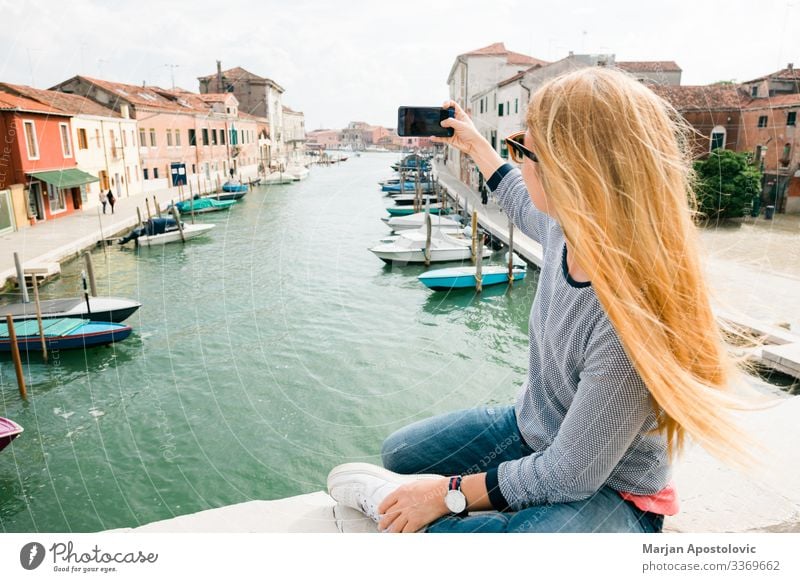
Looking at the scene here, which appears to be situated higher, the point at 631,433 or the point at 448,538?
the point at 631,433

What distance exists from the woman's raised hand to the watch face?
19.6 inches

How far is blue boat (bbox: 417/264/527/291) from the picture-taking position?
614cm

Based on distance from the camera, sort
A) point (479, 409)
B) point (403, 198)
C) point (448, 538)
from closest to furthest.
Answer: point (448, 538), point (479, 409), point (403, 198)

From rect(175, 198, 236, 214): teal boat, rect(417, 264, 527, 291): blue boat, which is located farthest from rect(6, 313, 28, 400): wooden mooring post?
rect(175, 198, 236, 214): teal boat

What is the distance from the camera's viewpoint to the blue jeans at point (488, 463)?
56 centimetres

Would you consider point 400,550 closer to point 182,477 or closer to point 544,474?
point 544,474

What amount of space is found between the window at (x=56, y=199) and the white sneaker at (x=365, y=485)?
935 cm

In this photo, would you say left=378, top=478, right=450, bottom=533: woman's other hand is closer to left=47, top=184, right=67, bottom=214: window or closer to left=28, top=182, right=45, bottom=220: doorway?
left=28, top=182, right=45, bottom=220: doorway

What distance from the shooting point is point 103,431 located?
3.27m

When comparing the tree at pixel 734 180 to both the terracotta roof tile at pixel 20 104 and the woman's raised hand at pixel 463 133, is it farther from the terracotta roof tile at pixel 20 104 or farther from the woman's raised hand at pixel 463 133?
the terracotta roof tile at pixel 20 104

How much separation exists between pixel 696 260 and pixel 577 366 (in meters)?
0.15

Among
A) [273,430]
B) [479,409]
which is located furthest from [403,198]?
[479,409]

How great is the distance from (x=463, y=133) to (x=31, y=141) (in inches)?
349

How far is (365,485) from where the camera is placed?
28.0 inches
